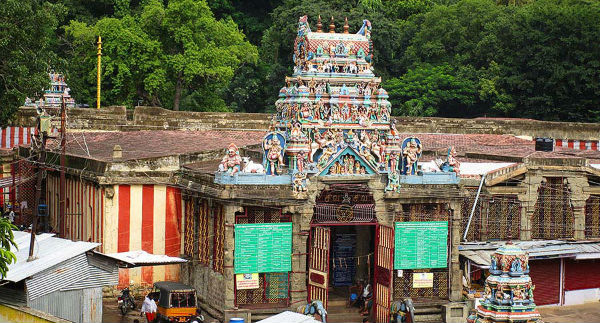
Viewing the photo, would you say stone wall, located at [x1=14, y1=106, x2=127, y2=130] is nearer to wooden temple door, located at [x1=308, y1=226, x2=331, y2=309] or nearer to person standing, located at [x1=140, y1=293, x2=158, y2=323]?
person standing, located at [x1=140, y1=293, x2=158, y2=323]

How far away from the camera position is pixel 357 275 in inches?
1502

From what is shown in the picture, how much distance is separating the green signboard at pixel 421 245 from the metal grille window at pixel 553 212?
5973mm

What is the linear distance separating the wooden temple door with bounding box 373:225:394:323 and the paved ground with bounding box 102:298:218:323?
5248 millimetres

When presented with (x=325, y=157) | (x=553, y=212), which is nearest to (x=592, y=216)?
(x=553, y=212)

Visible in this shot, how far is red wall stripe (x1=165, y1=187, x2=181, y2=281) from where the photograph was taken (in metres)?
37.3

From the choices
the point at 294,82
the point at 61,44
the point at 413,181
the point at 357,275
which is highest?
the point at 61,44

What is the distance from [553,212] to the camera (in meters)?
39.8

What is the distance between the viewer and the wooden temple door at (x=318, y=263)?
1323 inches

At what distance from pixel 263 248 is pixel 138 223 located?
5709 mm

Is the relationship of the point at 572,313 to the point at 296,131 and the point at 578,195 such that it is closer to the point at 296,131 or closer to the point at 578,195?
the point at 578,195

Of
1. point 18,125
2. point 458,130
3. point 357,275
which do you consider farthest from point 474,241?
point 18,125

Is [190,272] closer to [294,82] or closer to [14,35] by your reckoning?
[294,82]

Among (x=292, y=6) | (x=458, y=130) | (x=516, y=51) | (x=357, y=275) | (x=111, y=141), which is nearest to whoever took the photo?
(x=357, y=275)

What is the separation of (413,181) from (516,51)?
2978 cm
